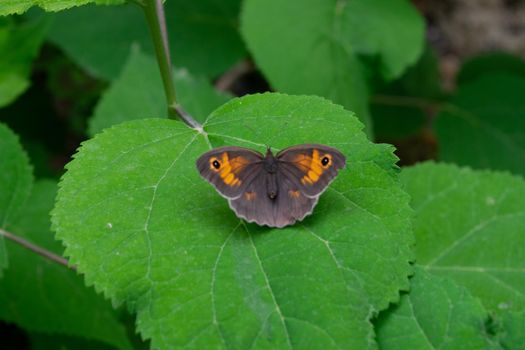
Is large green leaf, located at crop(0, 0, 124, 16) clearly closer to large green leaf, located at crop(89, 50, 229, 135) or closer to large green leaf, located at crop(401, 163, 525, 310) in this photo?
large green leaf, located at crop(89, 50, 229, 135)

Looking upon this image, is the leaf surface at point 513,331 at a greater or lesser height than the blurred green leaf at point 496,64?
lesser

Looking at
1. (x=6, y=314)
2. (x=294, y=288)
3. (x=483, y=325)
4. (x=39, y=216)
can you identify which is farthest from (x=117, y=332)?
(x=483, y=325)

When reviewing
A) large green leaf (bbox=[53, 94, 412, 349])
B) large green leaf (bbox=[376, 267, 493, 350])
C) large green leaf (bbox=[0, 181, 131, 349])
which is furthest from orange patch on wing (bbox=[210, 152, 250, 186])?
large green leaf (bbox=[0, 181, 131, 349])

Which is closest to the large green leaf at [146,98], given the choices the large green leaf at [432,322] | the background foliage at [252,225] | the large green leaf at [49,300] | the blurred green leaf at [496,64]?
the background foliage at [252,225]

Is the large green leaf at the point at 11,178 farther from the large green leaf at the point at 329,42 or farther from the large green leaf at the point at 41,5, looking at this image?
the large green leaf at the point at 329,42

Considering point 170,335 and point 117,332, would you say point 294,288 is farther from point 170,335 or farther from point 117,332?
point 117,332
